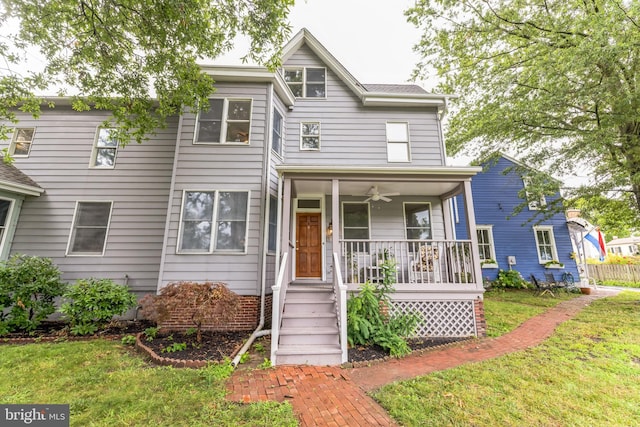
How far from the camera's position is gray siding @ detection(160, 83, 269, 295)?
245 inches

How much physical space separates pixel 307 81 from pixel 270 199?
15.2 feet

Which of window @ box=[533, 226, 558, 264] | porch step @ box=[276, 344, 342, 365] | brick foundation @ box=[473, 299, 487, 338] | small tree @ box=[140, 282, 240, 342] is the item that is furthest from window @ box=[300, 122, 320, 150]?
window @ box=[533, 226, 558, 264]

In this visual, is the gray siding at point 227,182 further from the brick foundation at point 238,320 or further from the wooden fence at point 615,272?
the wooden fence at point 615,272

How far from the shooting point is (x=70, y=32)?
5.61m

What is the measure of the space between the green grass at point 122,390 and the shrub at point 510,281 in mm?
12566

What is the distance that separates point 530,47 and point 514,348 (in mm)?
11012

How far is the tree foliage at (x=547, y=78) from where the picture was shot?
7.58m

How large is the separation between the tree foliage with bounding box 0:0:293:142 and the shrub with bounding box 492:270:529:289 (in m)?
13.1

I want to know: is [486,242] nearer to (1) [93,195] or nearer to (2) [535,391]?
(2) [535,391]

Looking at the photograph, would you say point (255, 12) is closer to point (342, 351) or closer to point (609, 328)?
point (342, 351)

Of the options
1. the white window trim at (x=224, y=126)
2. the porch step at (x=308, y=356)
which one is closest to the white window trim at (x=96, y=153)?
the white window trim at (x=224, y=126)

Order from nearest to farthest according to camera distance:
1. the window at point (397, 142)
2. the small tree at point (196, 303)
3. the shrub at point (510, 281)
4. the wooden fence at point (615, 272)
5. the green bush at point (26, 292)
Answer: the small tree at point (196, 303) → the green bush at point (26, 292) → the window at point (397, 142) → the shrub at point (510, 281) → the wooden fence at point (615, 272)

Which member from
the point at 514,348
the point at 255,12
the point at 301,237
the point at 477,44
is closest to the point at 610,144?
the point at 477,44

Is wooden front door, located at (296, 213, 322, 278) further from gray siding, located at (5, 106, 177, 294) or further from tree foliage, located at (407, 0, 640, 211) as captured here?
tree foliage, located at (407, 0, 640, 211)
